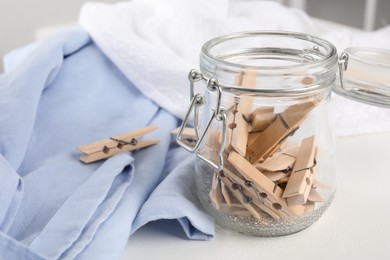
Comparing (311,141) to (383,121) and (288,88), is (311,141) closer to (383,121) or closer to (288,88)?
(288,88)

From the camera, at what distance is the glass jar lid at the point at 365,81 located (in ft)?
1.48

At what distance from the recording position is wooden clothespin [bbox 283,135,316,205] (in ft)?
1.19

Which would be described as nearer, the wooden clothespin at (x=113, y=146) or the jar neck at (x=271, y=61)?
the jar neck at (x=271, y=61)

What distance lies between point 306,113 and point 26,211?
0.68 feet

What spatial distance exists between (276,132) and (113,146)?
0.52 feet

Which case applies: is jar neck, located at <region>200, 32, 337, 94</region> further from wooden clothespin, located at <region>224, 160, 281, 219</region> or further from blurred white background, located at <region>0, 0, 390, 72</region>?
blurred white background, located at <region>0, 0, 390, 72</region>

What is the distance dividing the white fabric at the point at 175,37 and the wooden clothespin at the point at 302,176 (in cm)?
17

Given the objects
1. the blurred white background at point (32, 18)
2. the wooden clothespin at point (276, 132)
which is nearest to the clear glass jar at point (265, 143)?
the wooden clothespin at point (276, 132)

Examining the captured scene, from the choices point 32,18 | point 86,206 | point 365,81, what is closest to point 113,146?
point 86,206

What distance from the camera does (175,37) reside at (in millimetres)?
651

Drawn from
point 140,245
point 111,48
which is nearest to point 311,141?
point 140,245

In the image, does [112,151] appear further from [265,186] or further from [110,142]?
[265,186]

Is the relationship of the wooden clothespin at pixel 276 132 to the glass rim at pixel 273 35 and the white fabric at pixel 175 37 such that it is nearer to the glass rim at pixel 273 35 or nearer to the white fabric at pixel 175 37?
the glass rim at pixel 273 35

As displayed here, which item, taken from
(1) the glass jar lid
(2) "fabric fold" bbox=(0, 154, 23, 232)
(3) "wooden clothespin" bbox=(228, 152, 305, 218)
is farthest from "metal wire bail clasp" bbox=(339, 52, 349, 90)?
(2) "fabric fold" bbox=(0, 154, 23, 232)
